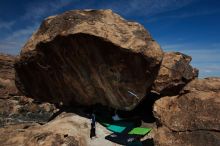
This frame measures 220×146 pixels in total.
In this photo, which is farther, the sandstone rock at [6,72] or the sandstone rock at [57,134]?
the sandstone rock at [6,72]

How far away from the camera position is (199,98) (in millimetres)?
10547

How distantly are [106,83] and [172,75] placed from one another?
11.0ft

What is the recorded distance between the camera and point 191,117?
33.0 ft

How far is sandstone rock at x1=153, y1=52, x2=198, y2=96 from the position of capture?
13727mm

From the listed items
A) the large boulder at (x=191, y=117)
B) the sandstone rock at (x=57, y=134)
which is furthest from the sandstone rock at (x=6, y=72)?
the large boulder at (x=191, y=117)

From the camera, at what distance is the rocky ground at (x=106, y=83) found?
1006 cm

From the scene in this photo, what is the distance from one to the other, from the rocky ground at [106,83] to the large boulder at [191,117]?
25 mm

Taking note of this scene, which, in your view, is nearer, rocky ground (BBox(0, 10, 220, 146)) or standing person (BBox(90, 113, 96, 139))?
rocky ground (BBox(0, 10, 220, 146))

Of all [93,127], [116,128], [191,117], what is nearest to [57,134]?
[93,127]

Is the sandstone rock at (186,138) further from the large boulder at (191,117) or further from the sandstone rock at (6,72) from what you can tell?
the sandstone rock at (6,72)

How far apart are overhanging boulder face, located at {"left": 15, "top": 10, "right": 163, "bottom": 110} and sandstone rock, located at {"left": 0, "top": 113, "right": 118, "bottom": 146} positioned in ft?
5.52

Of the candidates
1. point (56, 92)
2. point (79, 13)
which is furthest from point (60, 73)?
point (79, 13)

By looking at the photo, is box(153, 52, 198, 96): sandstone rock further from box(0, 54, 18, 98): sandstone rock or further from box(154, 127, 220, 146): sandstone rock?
box(0, 54, 18, 98): sandstone rock

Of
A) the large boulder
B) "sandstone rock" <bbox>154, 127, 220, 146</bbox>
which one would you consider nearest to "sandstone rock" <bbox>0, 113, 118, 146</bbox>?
"sandstone rock" <bbox>154, 127, 220, 146</bbox>
